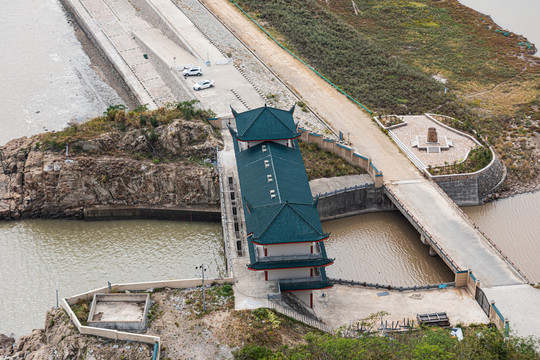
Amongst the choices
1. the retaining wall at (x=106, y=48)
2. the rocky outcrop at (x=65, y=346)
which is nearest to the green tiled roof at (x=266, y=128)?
the rocky outcrop at (x=65, y=346)

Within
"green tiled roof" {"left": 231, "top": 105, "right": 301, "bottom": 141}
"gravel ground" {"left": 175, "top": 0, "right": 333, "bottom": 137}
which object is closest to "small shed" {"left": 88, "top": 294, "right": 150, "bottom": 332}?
"green tiled roof" {"left": 231, "top": 105, "right": 301, "bottom": 141}

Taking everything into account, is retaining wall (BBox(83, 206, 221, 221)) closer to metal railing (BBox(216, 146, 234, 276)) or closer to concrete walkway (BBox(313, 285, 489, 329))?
metal railing (BBox(216, 146, 234, 276))

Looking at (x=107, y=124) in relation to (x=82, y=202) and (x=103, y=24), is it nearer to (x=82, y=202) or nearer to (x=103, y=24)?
(x=82, y=202)

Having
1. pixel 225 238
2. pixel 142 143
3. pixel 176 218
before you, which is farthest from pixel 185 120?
pixel 225 238

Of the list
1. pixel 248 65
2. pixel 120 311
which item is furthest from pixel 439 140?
pixel 120 311

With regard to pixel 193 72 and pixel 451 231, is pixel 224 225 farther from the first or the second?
pixel 193 72
